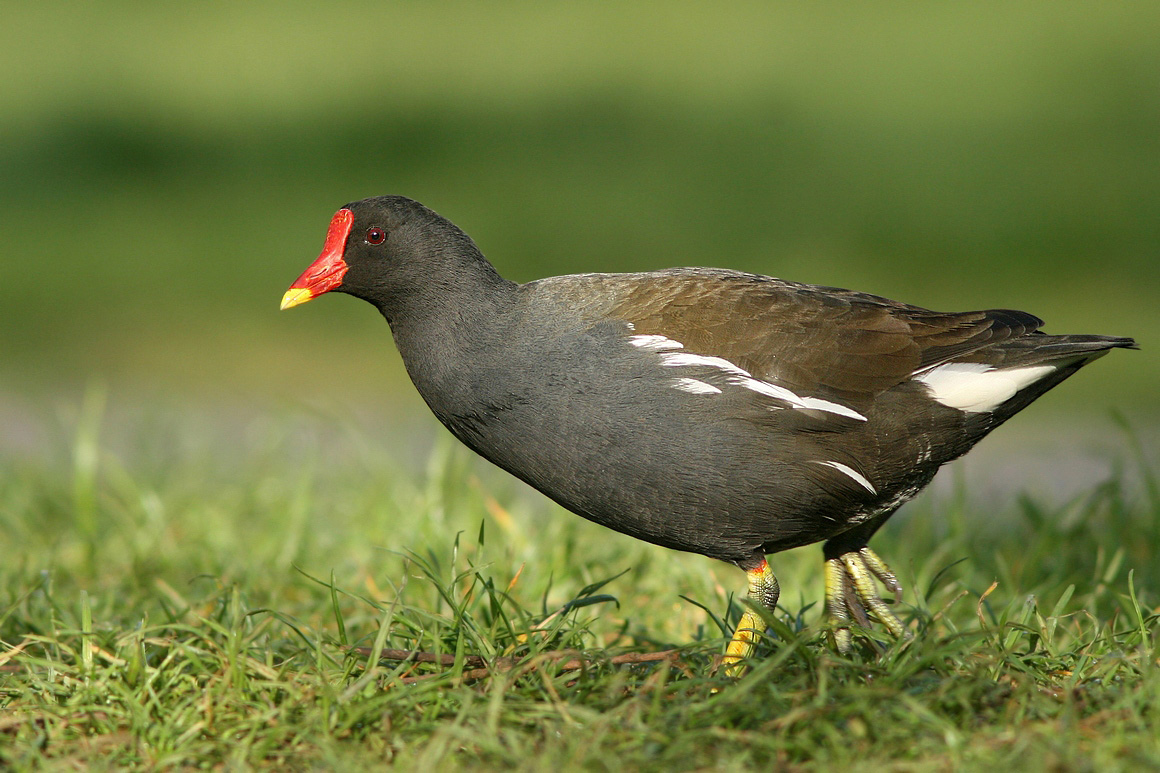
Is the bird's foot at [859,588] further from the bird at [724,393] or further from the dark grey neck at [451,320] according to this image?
the dark grey neck at [451,320]

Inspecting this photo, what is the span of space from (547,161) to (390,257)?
675 centimetres

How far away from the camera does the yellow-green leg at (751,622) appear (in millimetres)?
2744

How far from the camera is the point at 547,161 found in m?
9.76

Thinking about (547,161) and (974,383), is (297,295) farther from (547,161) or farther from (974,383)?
(547,161)

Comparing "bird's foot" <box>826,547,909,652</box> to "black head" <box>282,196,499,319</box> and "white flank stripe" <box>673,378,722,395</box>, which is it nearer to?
"white flank stripe" <box>673,378,722,395</box>

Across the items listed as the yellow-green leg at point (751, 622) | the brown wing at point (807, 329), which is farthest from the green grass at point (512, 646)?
the brown wing at point (807, 329)

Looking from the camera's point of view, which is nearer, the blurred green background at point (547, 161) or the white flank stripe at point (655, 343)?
the white flank stripe at point (655, 343)

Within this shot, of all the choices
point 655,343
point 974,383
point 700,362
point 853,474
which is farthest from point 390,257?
point 974,383

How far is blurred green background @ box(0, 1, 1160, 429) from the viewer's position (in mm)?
7508

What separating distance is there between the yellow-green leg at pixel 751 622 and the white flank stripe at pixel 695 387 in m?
0.48

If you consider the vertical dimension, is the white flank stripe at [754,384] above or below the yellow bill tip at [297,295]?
below

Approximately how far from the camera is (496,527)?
14.0 feet

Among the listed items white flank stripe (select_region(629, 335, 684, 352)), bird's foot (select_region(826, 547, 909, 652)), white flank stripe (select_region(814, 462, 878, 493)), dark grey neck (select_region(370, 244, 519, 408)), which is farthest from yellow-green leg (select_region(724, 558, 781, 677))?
dark grey neck (select_region(370, 244, 519, 408))

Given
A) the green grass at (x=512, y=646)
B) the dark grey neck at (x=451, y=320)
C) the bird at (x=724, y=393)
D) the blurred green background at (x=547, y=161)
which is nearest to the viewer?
the green grass at (x=512, y=646)
